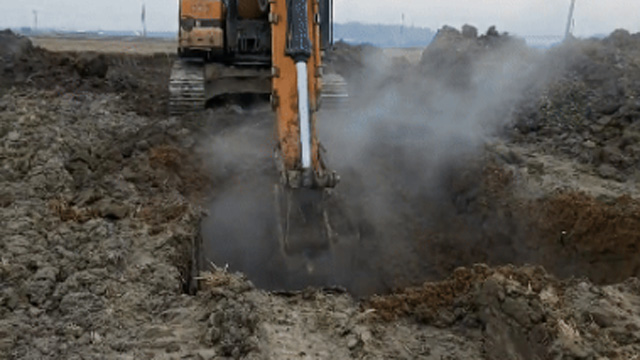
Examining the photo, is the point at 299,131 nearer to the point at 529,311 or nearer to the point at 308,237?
the point at 308,237

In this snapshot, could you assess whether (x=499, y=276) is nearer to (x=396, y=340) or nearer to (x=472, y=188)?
(x=396, y=340)

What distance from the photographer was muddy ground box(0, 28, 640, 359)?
3.95 metres

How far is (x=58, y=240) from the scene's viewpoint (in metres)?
4.89

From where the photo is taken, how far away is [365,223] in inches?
285

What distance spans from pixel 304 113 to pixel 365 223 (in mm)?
2318

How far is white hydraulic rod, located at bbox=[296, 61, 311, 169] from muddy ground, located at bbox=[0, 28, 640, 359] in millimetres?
1204

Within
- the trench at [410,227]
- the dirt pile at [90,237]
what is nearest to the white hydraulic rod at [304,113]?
the trench at [410,227]

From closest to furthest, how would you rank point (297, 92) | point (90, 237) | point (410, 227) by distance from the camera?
1. point (90, 237)
2. point (297, 92)
3. point (410, 227)

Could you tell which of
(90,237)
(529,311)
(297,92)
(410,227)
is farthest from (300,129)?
(410,227)

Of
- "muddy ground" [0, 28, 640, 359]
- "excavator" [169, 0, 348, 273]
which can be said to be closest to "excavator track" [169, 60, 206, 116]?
"muddy ground" [0, 28, 640, 359]

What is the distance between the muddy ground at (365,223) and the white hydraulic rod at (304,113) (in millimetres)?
1204

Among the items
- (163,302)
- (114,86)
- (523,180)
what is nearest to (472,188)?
(523,180)

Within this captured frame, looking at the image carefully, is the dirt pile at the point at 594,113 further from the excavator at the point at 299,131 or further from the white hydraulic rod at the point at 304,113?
Answer: the white hydraulic rod at the point at 304,113

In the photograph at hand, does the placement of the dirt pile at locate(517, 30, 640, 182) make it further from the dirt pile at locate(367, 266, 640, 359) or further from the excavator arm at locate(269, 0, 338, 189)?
the excavator arm at locate(269, 0, 338, 189)
